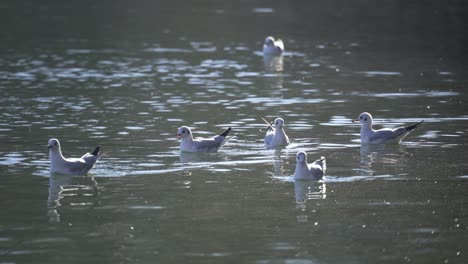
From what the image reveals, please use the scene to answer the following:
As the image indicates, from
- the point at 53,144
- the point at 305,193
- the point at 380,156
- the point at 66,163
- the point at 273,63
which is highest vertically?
the point at 273,63

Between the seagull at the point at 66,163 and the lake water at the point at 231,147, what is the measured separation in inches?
7.1

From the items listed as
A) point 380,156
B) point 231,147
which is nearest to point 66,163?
point 231,147

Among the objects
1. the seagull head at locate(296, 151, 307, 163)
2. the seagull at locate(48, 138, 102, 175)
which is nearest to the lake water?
the seagull at locate(48, 138, 102, 175)

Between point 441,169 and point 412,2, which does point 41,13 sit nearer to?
point 412,2

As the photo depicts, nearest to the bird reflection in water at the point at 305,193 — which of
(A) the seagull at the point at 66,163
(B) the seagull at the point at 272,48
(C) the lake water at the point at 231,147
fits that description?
(C) the lake water at the point at 231,147

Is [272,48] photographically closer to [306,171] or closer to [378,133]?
[378,133]

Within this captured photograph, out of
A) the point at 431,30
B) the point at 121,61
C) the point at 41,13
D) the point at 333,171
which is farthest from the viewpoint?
the point at 41,13

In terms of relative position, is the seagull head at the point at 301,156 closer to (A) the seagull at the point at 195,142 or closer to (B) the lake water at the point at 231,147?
(B) the lake water at the point at 231,147

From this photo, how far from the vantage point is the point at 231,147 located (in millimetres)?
24281

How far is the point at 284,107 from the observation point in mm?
30547

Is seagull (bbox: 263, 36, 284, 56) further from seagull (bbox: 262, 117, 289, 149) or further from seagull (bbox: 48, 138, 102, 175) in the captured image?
seagull (bbox: 48, 138, 102, 175)

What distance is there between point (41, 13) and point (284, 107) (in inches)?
1352

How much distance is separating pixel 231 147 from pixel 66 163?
4.64m

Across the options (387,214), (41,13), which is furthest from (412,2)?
(387,214)
